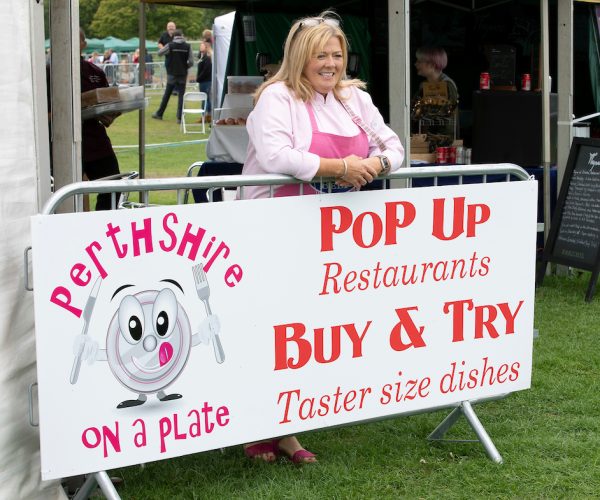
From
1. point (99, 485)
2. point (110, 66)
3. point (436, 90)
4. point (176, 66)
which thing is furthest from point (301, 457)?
point (110, 66)

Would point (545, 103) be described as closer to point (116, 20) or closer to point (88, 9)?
point (116, 20)

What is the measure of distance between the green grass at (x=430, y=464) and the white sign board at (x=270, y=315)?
27cm

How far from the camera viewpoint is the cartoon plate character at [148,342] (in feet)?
11.1

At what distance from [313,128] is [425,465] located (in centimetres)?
149

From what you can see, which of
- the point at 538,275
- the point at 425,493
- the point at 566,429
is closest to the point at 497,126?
the point at 538,275

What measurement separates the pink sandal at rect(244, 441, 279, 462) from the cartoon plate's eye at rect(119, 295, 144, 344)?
1.10 meters

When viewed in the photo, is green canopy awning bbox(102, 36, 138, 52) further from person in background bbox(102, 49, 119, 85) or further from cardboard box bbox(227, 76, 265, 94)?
cardboard box bbox(227, 76, 265, 94)

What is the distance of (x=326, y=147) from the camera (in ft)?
13.5

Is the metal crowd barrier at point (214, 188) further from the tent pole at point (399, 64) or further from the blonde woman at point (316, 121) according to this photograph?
the tent pole at point (399, 64)

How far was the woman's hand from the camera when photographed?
390cm

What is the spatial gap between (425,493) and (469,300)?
0.81 metres

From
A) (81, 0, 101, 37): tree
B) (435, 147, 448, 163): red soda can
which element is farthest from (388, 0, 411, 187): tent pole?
(81, 0, 101, 37): tree

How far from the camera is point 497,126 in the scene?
28.5ft

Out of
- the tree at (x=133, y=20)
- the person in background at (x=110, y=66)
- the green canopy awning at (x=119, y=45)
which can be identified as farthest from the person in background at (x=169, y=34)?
the tree at (x=133, y=20)
